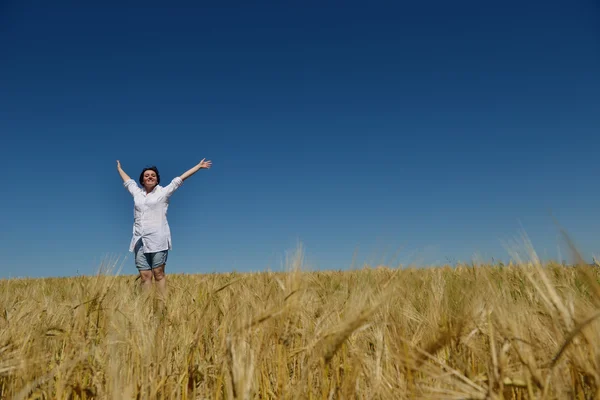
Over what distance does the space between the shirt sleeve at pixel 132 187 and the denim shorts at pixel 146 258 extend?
76 cm

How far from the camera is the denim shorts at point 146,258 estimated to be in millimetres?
5762

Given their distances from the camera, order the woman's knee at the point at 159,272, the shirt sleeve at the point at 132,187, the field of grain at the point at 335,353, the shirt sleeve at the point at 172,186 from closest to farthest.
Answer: the field of grain at the point at 335,353, the woman's knee at the point at 159,272, the shirt sleeve at the point at 172,186, the shirt sleeve at the point at 132,187

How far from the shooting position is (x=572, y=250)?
1024 mm

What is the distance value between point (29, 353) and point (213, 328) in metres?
0.98

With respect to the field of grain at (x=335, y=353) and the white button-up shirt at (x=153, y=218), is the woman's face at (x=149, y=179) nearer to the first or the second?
the white button-up shirt at (x=153, y=218)

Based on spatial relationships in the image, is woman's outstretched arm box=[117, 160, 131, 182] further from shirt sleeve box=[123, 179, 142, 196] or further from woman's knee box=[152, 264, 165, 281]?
woman's knee box=[152, 264, 165, 281]

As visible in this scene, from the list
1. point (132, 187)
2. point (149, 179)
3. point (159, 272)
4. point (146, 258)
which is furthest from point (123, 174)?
point (159, 272)

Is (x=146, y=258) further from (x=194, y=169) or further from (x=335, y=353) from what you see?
(x=335, y=353)

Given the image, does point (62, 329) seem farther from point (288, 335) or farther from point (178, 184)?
point (178, 184)

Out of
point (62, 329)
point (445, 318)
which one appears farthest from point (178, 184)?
point (445, 318)

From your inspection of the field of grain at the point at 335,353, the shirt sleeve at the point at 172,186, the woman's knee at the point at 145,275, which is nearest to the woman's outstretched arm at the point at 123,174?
the shirt sleeve at the point at 172,186

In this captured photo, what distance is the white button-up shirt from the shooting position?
18.8 ft

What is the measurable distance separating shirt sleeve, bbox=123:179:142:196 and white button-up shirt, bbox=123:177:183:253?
0.03 meters

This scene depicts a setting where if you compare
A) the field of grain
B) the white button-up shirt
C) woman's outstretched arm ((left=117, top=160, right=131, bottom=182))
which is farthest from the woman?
the field of grain
